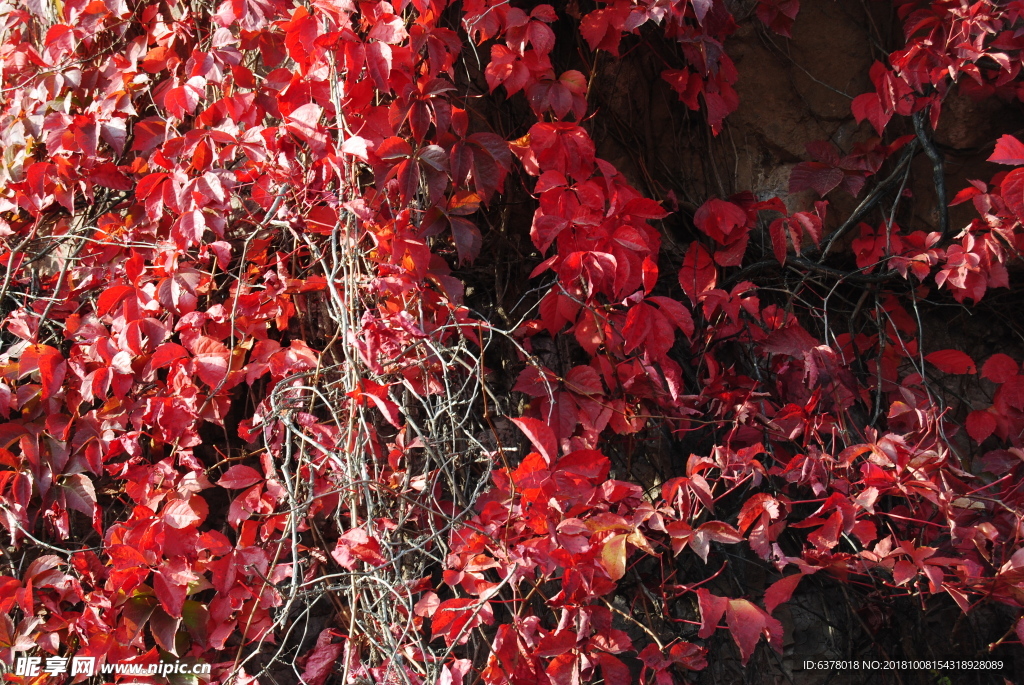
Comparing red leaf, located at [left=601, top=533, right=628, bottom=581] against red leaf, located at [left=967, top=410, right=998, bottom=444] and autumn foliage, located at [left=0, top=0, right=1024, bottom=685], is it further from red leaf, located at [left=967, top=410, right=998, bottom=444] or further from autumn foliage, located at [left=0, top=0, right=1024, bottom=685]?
red leaf, located at [left=967, top=410, right=998, bottom=444]

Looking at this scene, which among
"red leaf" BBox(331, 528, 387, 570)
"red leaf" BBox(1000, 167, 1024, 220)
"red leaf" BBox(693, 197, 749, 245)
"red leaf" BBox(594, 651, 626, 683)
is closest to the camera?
"red leaf" BBox(331, 528, 387, 570)

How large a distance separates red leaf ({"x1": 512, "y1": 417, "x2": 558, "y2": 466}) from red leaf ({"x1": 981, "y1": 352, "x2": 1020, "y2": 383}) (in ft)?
3.73

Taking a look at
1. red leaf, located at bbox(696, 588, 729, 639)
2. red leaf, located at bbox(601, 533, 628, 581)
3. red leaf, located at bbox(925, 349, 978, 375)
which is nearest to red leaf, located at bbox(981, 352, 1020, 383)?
red leaf, located at bbox(925, 349, 978, 375)

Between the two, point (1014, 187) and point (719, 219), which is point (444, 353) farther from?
point (1014, 187)

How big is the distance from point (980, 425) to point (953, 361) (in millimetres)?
152

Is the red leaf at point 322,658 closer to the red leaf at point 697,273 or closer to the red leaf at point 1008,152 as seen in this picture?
the red leaf at point 697,273

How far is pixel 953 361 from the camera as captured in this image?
175 cm

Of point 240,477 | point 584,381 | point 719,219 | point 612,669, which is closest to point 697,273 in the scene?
point 719,219

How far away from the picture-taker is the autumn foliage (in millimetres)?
1314

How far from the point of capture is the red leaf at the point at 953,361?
1.74m

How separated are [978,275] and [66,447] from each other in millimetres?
1924

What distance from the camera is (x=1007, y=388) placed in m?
1.72

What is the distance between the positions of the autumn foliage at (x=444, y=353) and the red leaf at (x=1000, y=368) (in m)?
0.04

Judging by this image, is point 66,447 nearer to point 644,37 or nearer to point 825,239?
point 644,37
